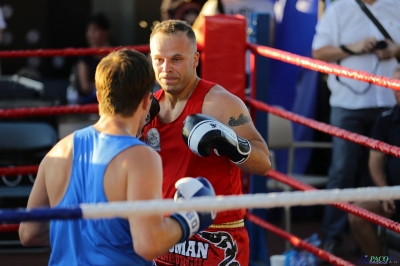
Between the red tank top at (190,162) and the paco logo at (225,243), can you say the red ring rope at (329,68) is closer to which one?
the red tank top at (190,162)

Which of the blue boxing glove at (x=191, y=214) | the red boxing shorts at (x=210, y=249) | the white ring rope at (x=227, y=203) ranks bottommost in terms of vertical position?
the red boxing shorts at (x=210, y=249)

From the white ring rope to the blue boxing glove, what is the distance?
145 millimetres

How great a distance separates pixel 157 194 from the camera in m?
2.21

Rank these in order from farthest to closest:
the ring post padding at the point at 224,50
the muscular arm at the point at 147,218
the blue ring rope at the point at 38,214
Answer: the ring post padding at the point at 224,50, the muscular arm at the point at 147,218, the blue ring rope at the point at 38,214

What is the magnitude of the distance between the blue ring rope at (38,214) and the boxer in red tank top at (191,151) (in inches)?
44.0

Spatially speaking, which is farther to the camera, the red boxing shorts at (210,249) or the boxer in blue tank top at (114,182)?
the red boxing shorts at (210,249)

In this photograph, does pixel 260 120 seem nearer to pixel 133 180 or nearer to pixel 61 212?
pixel 133 180

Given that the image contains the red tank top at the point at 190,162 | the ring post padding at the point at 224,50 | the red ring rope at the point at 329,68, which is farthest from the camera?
the ring post padding at the point at 224,50

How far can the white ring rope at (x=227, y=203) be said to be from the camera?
1.97 metres

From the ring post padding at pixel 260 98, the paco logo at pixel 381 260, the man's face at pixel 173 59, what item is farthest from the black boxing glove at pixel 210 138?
the ring post padding at pixel 260 98

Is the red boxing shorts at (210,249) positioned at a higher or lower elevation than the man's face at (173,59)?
lower

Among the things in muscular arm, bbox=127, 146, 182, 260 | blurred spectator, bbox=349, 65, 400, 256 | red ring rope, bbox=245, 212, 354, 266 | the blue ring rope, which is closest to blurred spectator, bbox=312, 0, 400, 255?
blurred spectator, bbox=349, 65, 400, 256

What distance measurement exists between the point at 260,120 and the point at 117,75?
2.24 meters

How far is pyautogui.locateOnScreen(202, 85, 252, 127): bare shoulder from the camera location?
3076 mm
